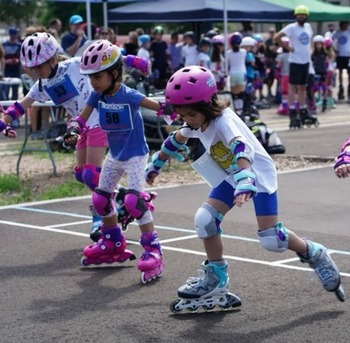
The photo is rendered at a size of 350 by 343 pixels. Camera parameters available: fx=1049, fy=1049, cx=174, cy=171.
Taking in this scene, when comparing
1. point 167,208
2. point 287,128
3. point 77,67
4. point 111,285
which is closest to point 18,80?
point 287,128

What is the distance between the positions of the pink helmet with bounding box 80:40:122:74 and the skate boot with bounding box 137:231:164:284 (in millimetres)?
1318

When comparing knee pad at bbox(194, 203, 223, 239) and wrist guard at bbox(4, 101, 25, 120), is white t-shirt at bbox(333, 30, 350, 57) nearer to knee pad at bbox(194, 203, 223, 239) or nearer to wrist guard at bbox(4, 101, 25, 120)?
wrist guard at bbox(4, 101, 25, 120)

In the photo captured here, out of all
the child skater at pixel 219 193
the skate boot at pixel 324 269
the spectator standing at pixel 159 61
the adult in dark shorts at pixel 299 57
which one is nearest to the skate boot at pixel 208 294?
the child skater at pixel 219 193

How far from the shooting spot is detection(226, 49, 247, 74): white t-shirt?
21328 mm

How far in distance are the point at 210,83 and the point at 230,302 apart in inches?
56.0

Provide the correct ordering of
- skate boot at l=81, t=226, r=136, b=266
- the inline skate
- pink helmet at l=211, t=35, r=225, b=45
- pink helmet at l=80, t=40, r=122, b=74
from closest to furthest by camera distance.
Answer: pink helmet at l=80, t=40, r=122, b=74
the inline skate
skate boot at l=81, t=226, r=136, b=266
pink helmet at l=211, t=35, r=225, b=45

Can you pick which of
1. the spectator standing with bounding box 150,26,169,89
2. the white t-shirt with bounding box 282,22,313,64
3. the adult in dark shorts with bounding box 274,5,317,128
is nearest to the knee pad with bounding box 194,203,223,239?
the adult in dark shorts with bounding box 274,5,317,128

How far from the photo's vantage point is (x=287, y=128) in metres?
19.4

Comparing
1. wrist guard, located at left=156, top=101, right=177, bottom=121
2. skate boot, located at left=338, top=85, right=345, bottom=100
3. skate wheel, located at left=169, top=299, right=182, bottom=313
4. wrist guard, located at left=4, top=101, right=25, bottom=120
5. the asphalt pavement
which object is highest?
wrist guard, located at left=156, top=101, right=177, bottom=121

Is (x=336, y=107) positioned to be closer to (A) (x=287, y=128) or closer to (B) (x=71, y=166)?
(A) (x=287, y=128)

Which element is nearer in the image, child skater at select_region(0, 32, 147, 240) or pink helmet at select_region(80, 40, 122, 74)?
pink helmet at select_region(80, 40, 122, 74)

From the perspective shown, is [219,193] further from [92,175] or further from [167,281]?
[92,175]

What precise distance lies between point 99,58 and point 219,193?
172 centimetres

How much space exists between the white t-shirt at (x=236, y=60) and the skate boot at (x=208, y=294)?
14637 mm
